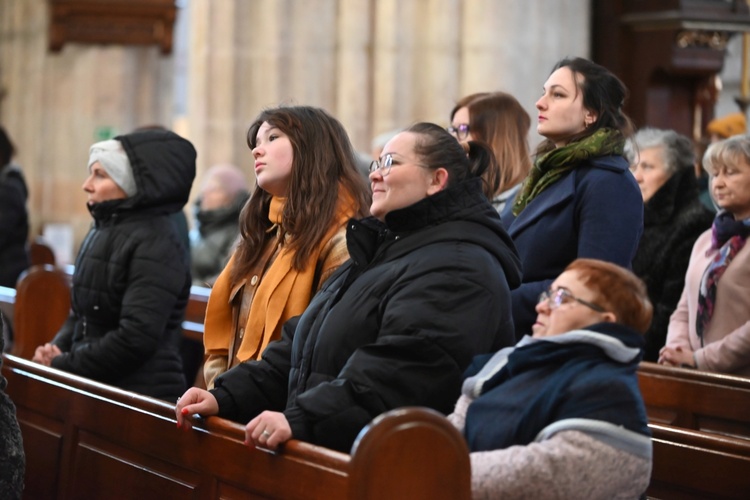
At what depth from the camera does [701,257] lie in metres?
4.88

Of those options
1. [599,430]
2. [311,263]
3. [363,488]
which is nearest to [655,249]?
[311,263]

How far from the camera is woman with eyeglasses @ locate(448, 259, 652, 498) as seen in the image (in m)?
2.80

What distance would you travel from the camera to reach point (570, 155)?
3.99 meters

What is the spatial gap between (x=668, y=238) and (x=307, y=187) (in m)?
2.02

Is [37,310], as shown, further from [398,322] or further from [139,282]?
[398,322]

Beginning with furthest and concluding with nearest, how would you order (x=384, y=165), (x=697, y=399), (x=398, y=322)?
(x=697, y=399) < (x=384, y=165) < (x=398, y=322)

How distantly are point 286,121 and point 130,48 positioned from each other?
6.84 metres

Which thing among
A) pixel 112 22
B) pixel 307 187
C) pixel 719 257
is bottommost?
pixel 719 257

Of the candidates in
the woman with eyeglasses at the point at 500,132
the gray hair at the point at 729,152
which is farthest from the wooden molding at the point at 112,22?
the gray hair at the point at 729,152

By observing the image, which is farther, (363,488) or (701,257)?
(701,257)

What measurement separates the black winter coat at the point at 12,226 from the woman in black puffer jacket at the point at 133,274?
268 cm

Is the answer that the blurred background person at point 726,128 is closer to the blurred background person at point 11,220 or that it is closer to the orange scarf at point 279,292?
the orange scarf at point 279,292

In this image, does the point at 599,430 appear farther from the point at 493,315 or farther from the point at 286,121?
the point at 286,121

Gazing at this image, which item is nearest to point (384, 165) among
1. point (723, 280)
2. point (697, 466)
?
point (697, 466)
